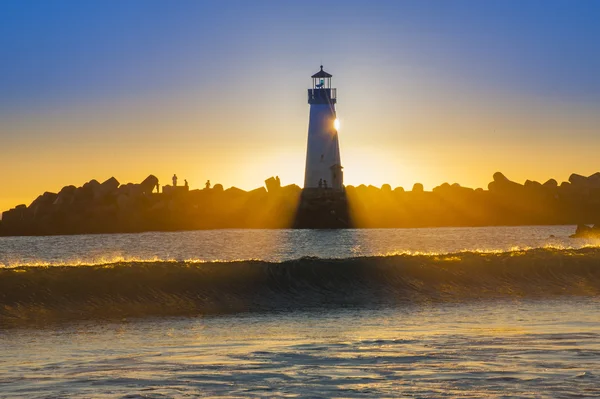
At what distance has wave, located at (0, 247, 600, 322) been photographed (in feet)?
77.2

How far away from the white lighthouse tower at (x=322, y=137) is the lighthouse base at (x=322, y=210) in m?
3.41

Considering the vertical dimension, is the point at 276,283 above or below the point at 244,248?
below

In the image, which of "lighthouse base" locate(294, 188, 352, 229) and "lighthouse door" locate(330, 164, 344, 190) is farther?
"lighthouse base" locate(294, 188, 352, 229)

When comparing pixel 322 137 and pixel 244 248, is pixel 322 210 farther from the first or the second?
pixel 244 248

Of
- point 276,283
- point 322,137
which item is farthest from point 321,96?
point 276,283

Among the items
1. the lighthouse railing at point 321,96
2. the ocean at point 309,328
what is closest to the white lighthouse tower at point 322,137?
the lighthouse railing at point 321,96

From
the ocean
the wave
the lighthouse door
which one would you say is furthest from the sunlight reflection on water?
the ocean

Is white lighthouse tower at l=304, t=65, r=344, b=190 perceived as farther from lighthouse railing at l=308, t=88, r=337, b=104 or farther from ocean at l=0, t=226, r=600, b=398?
ocean at l=0, t=226, r=600, b=398

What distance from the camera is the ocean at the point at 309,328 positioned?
13562 mm

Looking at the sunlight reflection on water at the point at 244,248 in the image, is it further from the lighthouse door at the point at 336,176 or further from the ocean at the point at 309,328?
the ocean at the point at 309,328

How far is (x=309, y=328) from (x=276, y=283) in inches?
285

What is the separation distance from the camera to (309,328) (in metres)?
20.0

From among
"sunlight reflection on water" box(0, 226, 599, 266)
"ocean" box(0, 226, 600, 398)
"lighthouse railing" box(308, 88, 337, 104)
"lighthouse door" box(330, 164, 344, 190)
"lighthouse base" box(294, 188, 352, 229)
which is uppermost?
"lighthouse railing" box(308, 88, 337, 104)

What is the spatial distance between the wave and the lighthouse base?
71.7m
